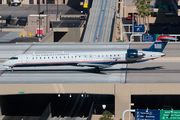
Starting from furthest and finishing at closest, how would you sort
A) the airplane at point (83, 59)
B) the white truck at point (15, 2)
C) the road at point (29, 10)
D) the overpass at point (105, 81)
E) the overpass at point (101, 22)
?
the white truck at point (15, 2) → the road at point (29, 10) → the overpass at point (101, 22) → the airplane at point (83, 59) → the overpass at point (105, 81)

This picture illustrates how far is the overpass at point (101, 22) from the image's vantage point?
95.9m

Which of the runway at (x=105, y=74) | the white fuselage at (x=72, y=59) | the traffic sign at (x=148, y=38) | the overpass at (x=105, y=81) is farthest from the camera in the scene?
the traffic sign at (x=148, y=38)

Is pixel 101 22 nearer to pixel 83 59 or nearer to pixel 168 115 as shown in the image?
pixel 83 59

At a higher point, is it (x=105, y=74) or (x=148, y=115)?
(x=148, y=115)

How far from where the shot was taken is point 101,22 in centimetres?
Result: 10406

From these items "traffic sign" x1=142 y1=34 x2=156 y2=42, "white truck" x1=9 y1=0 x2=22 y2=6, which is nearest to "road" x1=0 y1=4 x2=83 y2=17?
"white truck" x1=9 y1=0 x2=22 y2=6

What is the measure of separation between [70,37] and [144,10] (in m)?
24.6

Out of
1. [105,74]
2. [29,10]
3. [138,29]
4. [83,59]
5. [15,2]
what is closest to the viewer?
[83,59]

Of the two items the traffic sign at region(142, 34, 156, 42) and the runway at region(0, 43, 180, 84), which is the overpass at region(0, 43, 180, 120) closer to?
the runway at region(0, 43, 180, 84)

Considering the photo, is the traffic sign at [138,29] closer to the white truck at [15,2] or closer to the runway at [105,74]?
the runway at [105,74]

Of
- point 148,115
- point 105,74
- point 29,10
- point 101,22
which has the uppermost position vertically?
point 101,22

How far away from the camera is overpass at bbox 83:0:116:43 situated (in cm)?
9588

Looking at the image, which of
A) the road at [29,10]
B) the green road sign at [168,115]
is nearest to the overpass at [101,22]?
the road at [29,10]

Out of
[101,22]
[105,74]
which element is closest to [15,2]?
Result: [101,22]
